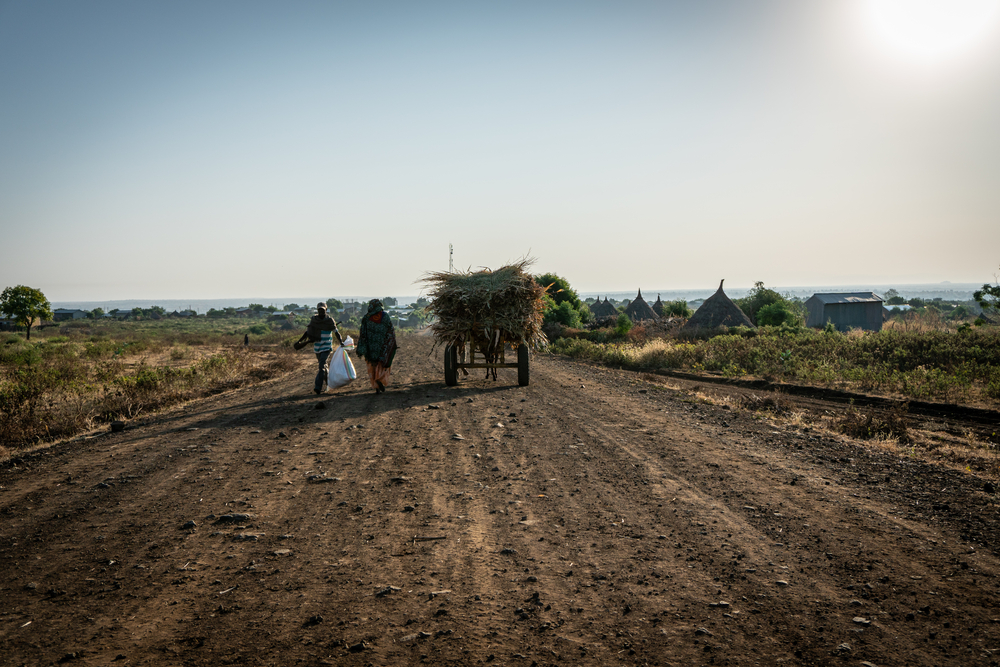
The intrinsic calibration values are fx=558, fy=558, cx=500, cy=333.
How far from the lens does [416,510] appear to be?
5.25 m

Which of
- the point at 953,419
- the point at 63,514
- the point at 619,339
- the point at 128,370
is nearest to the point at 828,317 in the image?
the point at 619,339

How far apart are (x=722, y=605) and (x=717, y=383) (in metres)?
13.6

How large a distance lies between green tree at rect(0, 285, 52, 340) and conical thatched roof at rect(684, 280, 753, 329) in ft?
157

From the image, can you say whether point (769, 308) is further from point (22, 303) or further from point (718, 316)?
point (22, 303)

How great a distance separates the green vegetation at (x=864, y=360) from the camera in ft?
44.3

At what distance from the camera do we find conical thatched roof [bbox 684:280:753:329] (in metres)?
31.3

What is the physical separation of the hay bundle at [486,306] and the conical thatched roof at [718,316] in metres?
20.5

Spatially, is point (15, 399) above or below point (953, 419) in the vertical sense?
above

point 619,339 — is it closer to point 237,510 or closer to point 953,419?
point 953,419

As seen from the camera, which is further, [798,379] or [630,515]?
[798,379]

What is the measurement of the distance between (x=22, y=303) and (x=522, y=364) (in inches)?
1859

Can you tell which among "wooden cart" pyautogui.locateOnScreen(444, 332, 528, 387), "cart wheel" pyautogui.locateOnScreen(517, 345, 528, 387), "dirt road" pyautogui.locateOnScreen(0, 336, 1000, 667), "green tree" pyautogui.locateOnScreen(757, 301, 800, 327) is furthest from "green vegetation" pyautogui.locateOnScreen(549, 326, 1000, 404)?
"green tree" pyautogui.locateOnScreen(757, 301, 800, 327)

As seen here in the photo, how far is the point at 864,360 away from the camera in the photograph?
691 inches

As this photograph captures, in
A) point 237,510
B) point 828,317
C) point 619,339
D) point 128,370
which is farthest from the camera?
point 828,317
